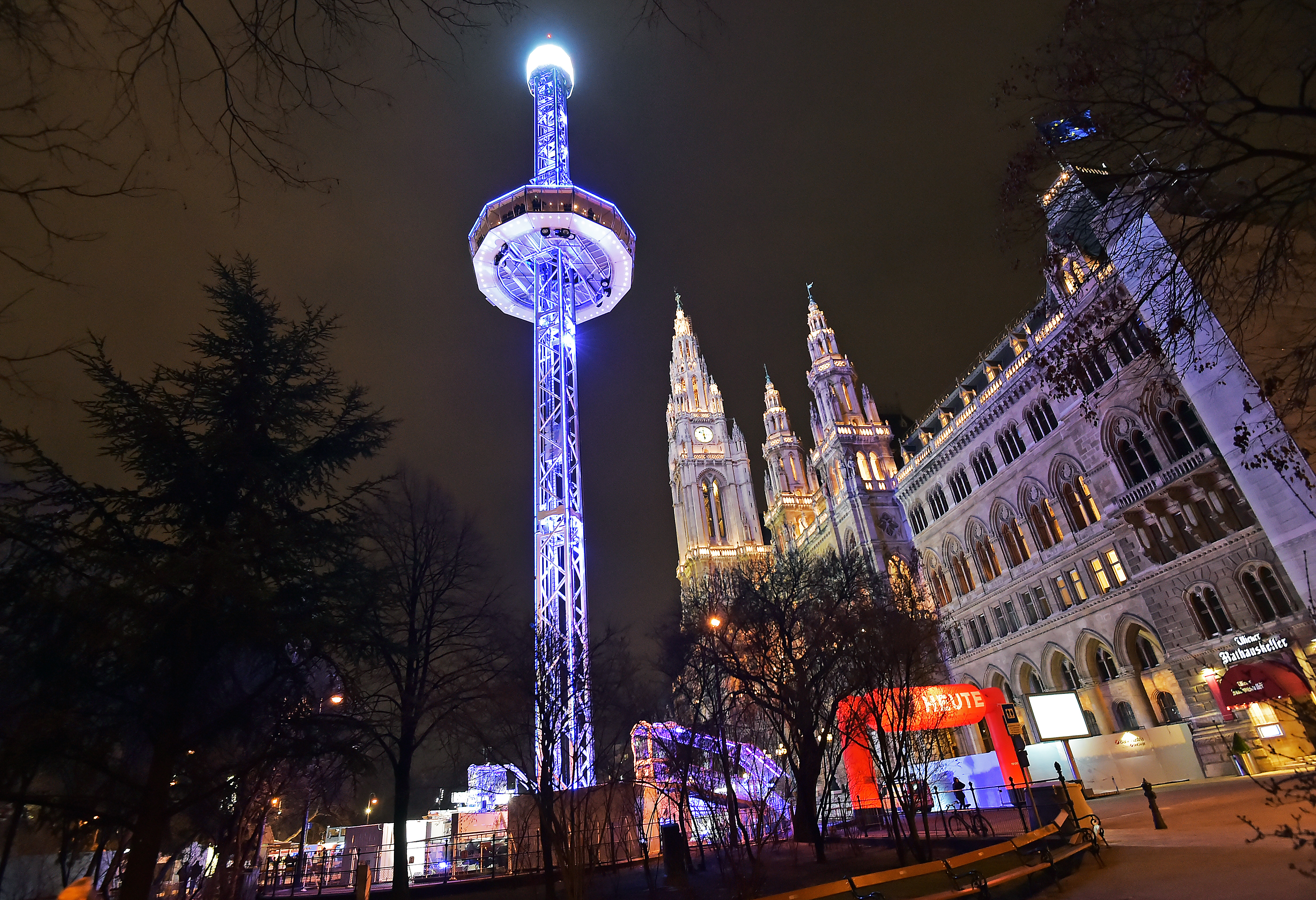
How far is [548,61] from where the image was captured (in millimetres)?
50125

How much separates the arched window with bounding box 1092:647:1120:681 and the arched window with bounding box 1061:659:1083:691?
95 cm

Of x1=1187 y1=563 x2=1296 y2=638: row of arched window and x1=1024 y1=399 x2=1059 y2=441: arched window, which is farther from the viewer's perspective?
x1=1024 y1=399 x2=1059 y2=441: arched window

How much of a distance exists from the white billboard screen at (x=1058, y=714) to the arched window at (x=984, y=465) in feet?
62.2

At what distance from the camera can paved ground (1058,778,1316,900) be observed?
26.2 feet

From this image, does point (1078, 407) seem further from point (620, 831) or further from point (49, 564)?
point (49, 564)

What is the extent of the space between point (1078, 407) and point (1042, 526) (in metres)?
7.70

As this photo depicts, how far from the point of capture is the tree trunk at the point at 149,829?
769 cm

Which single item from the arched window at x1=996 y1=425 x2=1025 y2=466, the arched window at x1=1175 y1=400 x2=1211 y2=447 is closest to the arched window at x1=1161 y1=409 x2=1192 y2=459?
the arched window at x1=1175 y1=400 x2=1211 y2=447

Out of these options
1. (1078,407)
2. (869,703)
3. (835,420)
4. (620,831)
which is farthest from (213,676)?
(835,420)

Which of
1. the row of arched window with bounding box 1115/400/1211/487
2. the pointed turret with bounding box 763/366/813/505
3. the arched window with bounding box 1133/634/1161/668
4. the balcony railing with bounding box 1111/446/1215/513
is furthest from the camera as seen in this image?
the pointed turret with bounding box 763/366/813/505

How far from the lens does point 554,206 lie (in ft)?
148

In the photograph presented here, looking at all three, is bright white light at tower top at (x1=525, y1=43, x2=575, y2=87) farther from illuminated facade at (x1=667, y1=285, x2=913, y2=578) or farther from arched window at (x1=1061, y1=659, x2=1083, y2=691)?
arched window at (x1=1061, y1=659, x2=1083, y2=691)

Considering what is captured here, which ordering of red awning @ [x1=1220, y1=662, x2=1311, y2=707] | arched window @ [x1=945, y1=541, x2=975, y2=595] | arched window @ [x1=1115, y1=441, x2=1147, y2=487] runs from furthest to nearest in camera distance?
arched window @ [x1=945, y1=541, x2=975, y2=595], arched window @ [x1=1115, y1=441, x2=1147, y2=487], red awning @ [x1=1220, y1=662, x2=1311, y2=707]

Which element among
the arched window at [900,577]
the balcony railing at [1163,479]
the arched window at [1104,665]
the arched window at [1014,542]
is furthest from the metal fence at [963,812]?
the arched window at [1014,542]
